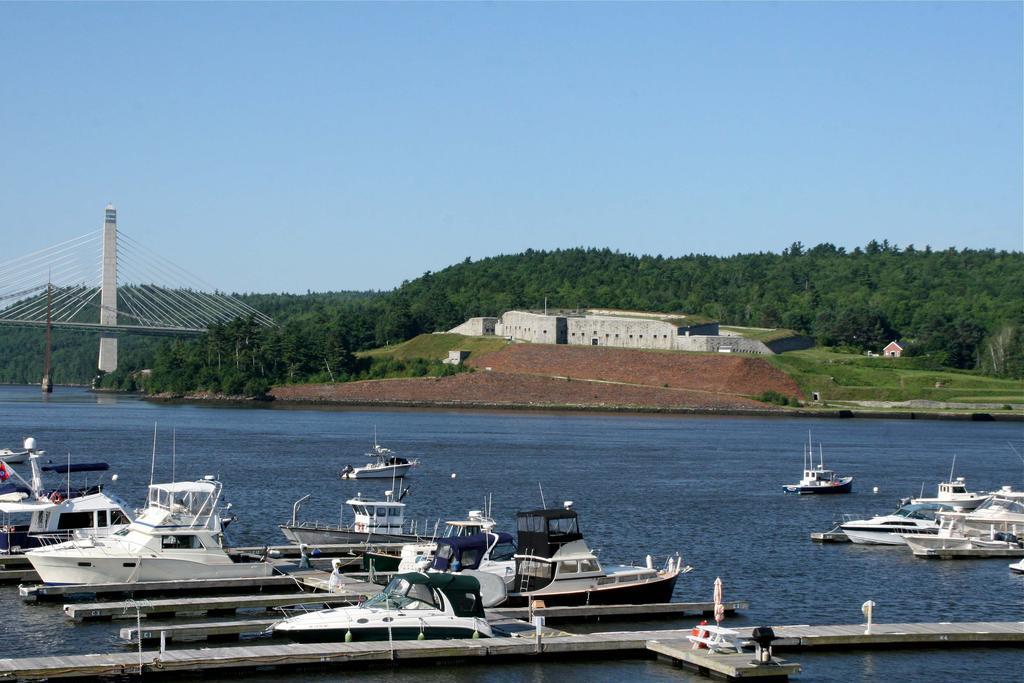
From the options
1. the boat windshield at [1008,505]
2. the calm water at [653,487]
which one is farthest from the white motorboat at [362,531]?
the boat windshield at [1008,505]

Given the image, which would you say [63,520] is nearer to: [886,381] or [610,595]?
[610,595]

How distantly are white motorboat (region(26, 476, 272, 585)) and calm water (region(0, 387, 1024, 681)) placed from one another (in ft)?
4.07

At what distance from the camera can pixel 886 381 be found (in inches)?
Result: 4906

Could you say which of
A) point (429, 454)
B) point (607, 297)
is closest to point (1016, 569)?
point (429, 454)

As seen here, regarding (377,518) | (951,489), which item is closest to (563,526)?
(377,518)

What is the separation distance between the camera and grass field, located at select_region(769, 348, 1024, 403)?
121 meters

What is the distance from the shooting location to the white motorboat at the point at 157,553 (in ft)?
92.6

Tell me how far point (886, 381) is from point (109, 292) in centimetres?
8297

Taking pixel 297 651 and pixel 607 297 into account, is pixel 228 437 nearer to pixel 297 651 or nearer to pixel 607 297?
pixel 297 651

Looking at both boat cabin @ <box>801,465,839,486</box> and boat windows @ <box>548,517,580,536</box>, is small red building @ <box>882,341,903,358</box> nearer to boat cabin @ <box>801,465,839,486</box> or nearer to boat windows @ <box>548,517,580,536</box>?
boat cabin @ <box>801,465,839,486</box>

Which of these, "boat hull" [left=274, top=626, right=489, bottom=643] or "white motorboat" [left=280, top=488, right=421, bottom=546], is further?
"white motorboat" [left=280, top=488, right=421, bottom=546]

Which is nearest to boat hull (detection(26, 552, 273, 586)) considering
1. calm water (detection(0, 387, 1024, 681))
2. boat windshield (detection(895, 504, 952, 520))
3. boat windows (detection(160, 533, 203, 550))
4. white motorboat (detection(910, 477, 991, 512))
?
boat windows (detection(160, 533, 203, 550))

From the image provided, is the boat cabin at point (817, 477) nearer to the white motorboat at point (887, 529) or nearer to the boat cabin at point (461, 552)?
the white motorboat at point (887, 529)

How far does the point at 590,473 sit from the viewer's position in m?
59.4
